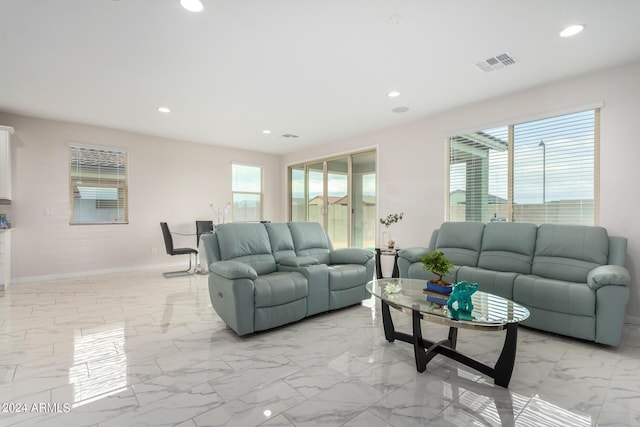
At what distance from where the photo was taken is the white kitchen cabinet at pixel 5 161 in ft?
14.6

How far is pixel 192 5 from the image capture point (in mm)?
2270

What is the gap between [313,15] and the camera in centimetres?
240

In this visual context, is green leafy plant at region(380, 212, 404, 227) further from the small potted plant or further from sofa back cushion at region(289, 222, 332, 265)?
the small potted plant

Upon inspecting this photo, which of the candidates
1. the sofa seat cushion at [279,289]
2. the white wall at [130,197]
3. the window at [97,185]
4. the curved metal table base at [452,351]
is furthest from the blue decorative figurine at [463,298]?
the window at [97,185]

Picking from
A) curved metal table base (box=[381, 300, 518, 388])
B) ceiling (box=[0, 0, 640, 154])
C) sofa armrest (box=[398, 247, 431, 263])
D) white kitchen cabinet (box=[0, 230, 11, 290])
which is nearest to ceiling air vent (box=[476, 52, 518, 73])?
ceiling (box=[0, 0, 640, 154])

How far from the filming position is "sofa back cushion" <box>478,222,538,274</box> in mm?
3441

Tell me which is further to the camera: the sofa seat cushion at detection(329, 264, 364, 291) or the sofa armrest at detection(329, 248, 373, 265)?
the sofa armrest at detection(329, 248, 373, 265)

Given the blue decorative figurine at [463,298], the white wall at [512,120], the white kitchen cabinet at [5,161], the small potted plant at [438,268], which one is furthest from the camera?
the white kitchen cabinet at [5,161]

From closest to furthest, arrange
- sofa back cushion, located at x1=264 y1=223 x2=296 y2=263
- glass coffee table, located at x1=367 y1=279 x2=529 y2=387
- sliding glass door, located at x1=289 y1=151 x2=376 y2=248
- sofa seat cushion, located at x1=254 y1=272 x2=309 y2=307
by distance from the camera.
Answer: glass coffee table, located at x1=367 y1=279 x2=529 y2=387 → sofa seat cushion, located at x1=254 y1=272 x2=309 y2=307 → sofa back cushion, located at x1=264 y1=223 x2=296 y2=263 → sliding glass door, located at x1=289 y1=151 x2=376 y2=248

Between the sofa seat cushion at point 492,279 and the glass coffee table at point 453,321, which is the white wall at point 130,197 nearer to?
the glass coffee table at point 453,321

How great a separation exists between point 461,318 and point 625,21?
9.09 feet

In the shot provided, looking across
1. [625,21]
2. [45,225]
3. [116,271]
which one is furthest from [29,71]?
[625,21]

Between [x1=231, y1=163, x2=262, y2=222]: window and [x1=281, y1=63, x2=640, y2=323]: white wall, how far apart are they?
245 centimetres

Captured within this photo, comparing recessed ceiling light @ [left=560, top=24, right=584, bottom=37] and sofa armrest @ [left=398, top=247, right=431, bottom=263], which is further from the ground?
recessed ceiling light @ [left=560, top=24, right=584, bottom=37]
